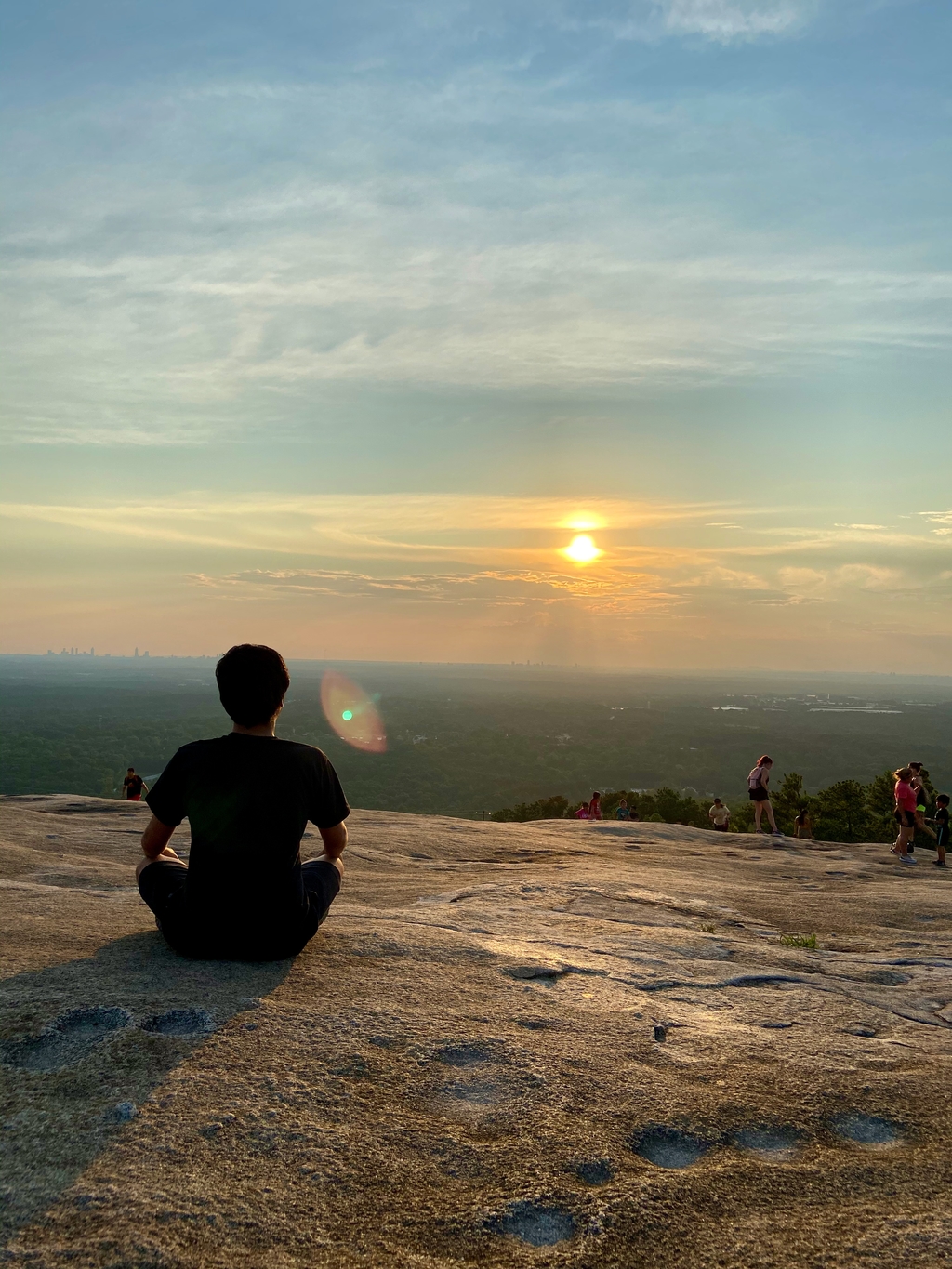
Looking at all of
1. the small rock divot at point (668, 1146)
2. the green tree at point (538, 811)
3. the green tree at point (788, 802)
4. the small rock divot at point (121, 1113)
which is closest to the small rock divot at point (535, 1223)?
the small rock divot at point (668, 1146)

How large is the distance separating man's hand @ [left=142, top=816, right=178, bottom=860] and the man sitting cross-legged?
0.02m

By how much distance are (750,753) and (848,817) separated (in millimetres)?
158907

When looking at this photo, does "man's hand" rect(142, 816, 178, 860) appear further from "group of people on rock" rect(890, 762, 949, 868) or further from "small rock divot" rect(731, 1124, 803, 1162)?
"group of people on rock" rect(890, 762, 949, 868)

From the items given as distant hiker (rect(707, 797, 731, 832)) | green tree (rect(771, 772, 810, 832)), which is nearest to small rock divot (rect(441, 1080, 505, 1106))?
distant hiker (rect(707, 797, 731, 832))

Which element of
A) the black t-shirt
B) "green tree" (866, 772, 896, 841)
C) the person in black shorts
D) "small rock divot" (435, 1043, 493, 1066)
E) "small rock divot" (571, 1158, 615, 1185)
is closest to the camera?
"small rock divot" (571, 1158, 615, 1185)

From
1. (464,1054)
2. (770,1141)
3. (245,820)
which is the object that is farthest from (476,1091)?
(245,820)

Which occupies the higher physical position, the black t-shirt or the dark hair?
the dark hair

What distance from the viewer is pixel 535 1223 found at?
330cm

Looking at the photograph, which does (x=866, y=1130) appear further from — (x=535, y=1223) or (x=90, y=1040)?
(x=90, y=1040)

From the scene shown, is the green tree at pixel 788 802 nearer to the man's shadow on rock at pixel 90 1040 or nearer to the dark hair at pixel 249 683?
the dark hair at pixel 249 683

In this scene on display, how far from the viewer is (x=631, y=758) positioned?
183m

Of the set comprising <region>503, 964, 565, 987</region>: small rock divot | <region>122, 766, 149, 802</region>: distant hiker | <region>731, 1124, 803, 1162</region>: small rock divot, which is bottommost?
<region>122, 766, 149, 802</region>: distant hiker

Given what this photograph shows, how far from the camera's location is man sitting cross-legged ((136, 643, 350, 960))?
5.54 meters

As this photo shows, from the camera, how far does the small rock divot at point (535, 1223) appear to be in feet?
10.6
